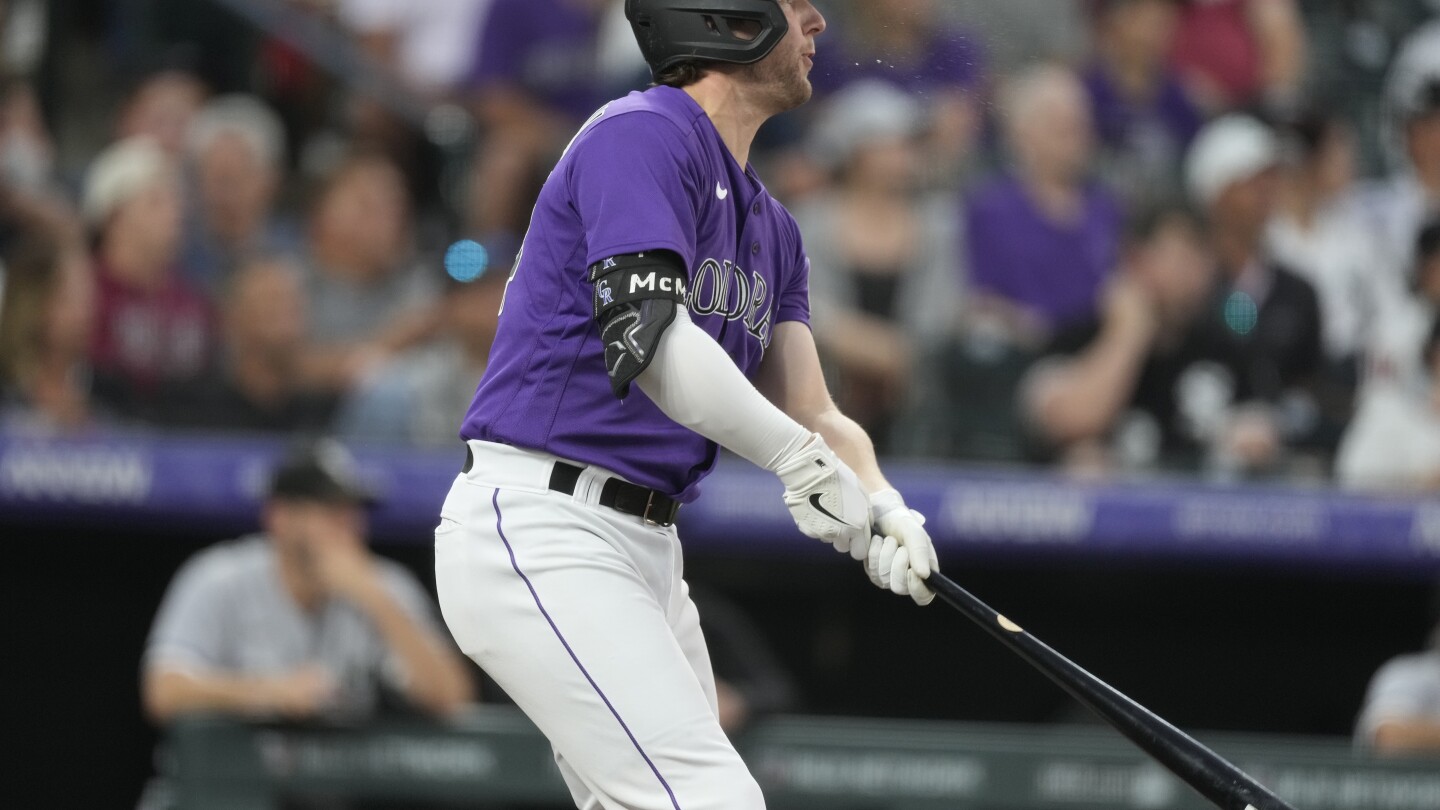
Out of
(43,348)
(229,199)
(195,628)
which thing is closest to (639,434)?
(195,628)

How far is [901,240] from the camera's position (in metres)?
5.89

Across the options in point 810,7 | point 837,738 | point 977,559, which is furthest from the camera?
point 977,559

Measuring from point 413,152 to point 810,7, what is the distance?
13.2 feet

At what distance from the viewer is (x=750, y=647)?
5.30 m

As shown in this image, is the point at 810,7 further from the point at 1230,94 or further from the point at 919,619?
the point at 1230,94

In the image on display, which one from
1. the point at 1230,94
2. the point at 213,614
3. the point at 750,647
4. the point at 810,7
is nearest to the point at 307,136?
the point at 213,614

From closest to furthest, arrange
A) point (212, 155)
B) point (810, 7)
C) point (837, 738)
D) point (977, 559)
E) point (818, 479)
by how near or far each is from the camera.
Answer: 1. point (818, 479)
2. point (810, 7)
3. point (837, 738)
4. point (977, 559)
5. point (212, 155)

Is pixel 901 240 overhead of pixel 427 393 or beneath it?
overhead

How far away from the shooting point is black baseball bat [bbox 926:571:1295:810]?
2750 mm

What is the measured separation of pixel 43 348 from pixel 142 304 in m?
0.34

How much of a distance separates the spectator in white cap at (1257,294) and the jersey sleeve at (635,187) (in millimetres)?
3528

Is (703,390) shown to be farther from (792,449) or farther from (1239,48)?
(1239,48)

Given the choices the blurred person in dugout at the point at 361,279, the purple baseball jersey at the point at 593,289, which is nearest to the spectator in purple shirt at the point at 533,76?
the blurred person in dugout at the point at 361,279

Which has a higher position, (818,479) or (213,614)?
(818,479)
